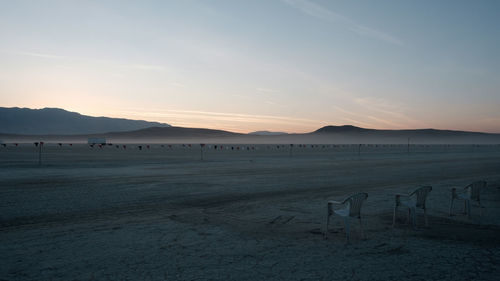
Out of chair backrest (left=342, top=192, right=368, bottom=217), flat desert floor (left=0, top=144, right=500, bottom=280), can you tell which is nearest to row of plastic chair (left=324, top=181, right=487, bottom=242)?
chair backrest (left=342, top=192, right=368, bottom=217)

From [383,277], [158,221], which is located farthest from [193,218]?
[383,277]

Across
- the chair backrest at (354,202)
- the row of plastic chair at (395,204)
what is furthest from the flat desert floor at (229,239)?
the chair backrest at (354,202)

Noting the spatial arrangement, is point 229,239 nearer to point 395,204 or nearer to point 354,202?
point 354,202

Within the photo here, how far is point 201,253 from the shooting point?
6.93 meters

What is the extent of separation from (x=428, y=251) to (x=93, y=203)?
31.6 ft

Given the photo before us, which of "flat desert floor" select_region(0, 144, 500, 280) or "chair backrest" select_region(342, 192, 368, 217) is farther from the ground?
"chair backrest" select_region(342, 192, 368, 217)

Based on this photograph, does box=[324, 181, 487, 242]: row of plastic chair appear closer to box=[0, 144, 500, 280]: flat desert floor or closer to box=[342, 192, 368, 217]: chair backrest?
box=[342, 192, 368, 217]: chair backrest

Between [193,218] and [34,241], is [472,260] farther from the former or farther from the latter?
[34,241]

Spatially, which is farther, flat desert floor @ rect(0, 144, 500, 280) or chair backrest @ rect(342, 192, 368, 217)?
chair backrest @ rect(342, 192, 368, 217)

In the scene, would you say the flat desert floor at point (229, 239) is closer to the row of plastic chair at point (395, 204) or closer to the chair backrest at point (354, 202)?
the row of plastic chair at point (395, 204)

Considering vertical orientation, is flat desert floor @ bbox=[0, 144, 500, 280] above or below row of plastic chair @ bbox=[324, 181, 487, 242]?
below

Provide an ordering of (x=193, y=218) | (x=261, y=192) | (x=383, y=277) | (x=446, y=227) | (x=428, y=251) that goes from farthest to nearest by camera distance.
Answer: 1. (x=261, y=192)
2. (x=193, y=218)
3. (x=446, y=227)
4. (x=428, y=251)
5. (x=383, y=277)

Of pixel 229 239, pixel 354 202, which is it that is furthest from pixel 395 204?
pixel 229 239

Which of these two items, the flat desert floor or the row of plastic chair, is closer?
the flat desert floor
